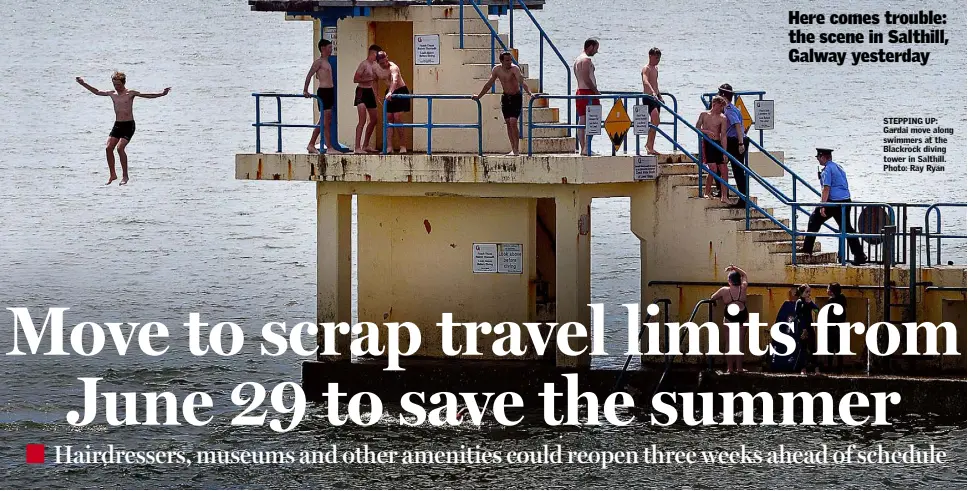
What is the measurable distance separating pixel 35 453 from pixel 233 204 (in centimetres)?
3765

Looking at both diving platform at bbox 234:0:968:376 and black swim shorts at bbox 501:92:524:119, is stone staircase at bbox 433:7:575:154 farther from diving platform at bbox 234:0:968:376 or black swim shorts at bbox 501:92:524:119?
black swim shorts at bbox 501:92:524:119

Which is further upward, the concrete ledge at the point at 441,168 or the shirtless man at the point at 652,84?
the shirtless man at the point at 652,84

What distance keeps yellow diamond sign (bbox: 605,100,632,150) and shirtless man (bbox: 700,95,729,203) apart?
3.21 feet

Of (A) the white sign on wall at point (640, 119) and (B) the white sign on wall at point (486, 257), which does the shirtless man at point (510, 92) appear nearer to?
(A) the white sign on wall at point (640, 119)

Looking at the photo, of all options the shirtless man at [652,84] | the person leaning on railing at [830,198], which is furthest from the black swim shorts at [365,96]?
the person leaning on railing at [830,198]

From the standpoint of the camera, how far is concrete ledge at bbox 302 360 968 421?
75.7 feet

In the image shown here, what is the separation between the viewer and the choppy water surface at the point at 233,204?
23469 mm

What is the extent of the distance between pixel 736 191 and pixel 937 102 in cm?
5511

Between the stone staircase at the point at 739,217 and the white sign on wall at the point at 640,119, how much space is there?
60cm

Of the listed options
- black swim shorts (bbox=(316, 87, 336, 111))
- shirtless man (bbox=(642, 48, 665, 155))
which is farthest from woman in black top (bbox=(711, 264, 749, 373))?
black swim shorts (bbox=(316, 87, 336, 111))

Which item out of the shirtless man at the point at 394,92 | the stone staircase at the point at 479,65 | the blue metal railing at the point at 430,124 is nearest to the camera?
the blue metal railing at the point at 430,124

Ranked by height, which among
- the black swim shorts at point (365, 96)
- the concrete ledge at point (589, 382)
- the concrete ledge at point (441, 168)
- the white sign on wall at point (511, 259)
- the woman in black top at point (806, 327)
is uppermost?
the black swim shorts at point (365, 96)

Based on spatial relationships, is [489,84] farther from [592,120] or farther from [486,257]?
[486,257]

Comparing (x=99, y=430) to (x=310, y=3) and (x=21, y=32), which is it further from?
(x=21, y=32)
